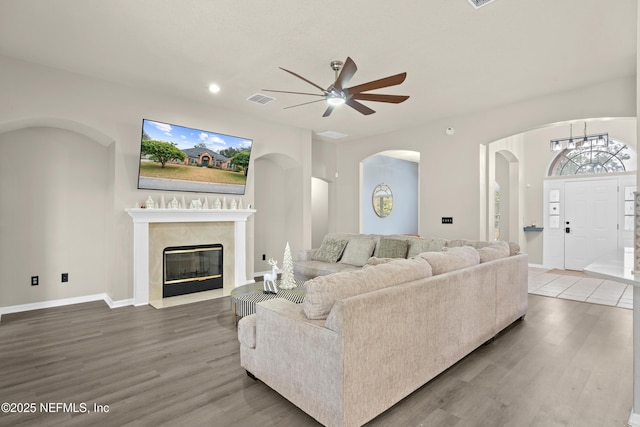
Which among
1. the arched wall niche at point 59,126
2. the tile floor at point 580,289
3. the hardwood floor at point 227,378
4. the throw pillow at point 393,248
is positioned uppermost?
the arched wall niche at point 59,126

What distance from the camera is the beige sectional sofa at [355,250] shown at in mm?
4637

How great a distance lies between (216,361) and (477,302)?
2.34 metres

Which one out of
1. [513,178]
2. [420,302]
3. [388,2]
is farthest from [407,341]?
[513,178]

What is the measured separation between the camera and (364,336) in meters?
1.82

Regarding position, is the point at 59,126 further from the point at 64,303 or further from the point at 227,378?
the point at 227,378

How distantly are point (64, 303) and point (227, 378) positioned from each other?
11.6 feet

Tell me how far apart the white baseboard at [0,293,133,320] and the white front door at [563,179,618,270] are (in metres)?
8.82

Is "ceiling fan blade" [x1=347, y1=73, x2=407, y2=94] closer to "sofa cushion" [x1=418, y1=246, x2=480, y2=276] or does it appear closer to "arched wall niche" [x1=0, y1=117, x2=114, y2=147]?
"sofa cushion" [x1=418, y1=246, x2=480, y2=276]

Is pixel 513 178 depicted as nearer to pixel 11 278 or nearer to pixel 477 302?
pixel 477 302

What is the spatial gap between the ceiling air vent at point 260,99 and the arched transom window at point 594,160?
6356 millimetres

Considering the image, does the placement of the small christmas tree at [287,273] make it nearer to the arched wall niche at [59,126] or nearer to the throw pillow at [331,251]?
the throw pillow at [331,251]

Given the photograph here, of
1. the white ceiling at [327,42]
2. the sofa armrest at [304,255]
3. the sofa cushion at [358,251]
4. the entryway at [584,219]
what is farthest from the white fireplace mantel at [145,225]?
the entryway at [584,219]

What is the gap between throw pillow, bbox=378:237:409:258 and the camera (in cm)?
471

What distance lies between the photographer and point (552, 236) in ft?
24.8
